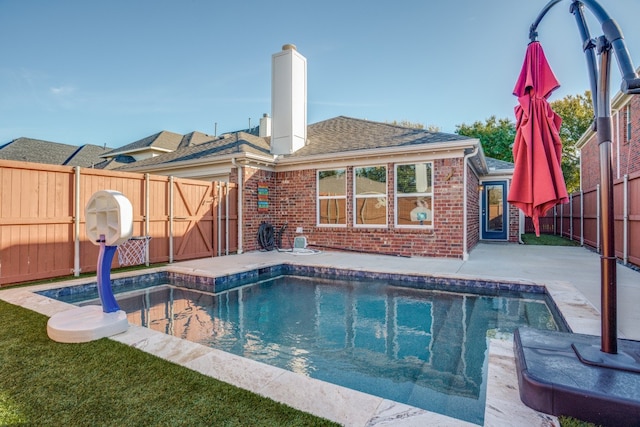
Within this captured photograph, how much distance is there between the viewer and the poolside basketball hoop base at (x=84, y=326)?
3061mm

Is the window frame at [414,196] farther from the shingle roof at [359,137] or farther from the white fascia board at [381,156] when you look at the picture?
the shingle roof at [359,137]

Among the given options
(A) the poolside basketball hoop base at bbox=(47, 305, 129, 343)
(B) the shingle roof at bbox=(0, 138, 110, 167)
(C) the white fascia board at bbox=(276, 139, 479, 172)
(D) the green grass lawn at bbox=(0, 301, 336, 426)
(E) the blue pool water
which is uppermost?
(B) the shingle roof at bbox=(0, 138, 110, 167)

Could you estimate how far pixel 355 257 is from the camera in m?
8.54

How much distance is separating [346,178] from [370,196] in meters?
0.90

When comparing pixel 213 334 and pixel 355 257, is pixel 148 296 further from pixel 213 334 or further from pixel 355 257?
pixel 355 257

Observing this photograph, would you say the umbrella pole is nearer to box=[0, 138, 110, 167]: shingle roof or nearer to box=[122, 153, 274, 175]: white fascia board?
box=[122, 153, 274, 175]: white fascia board

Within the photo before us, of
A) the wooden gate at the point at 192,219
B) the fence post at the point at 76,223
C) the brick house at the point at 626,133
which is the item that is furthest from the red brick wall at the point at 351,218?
the brick house at the point at 626,133

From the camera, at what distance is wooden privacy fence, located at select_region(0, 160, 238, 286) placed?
5496mm

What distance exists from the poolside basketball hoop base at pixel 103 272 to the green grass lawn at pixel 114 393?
0.65 feet

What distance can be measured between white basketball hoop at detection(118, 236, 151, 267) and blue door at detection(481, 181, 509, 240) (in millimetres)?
11813

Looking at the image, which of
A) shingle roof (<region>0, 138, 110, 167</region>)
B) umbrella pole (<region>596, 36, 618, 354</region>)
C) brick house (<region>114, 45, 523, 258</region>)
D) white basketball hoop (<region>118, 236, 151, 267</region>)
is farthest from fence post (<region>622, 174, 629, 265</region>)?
shingle roof (<region>0, 138, 110, 167</region>)

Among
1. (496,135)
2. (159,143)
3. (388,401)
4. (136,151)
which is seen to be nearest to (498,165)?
(388,401)

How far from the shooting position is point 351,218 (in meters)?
9.54

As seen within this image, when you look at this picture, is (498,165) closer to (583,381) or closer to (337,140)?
(337,140)
